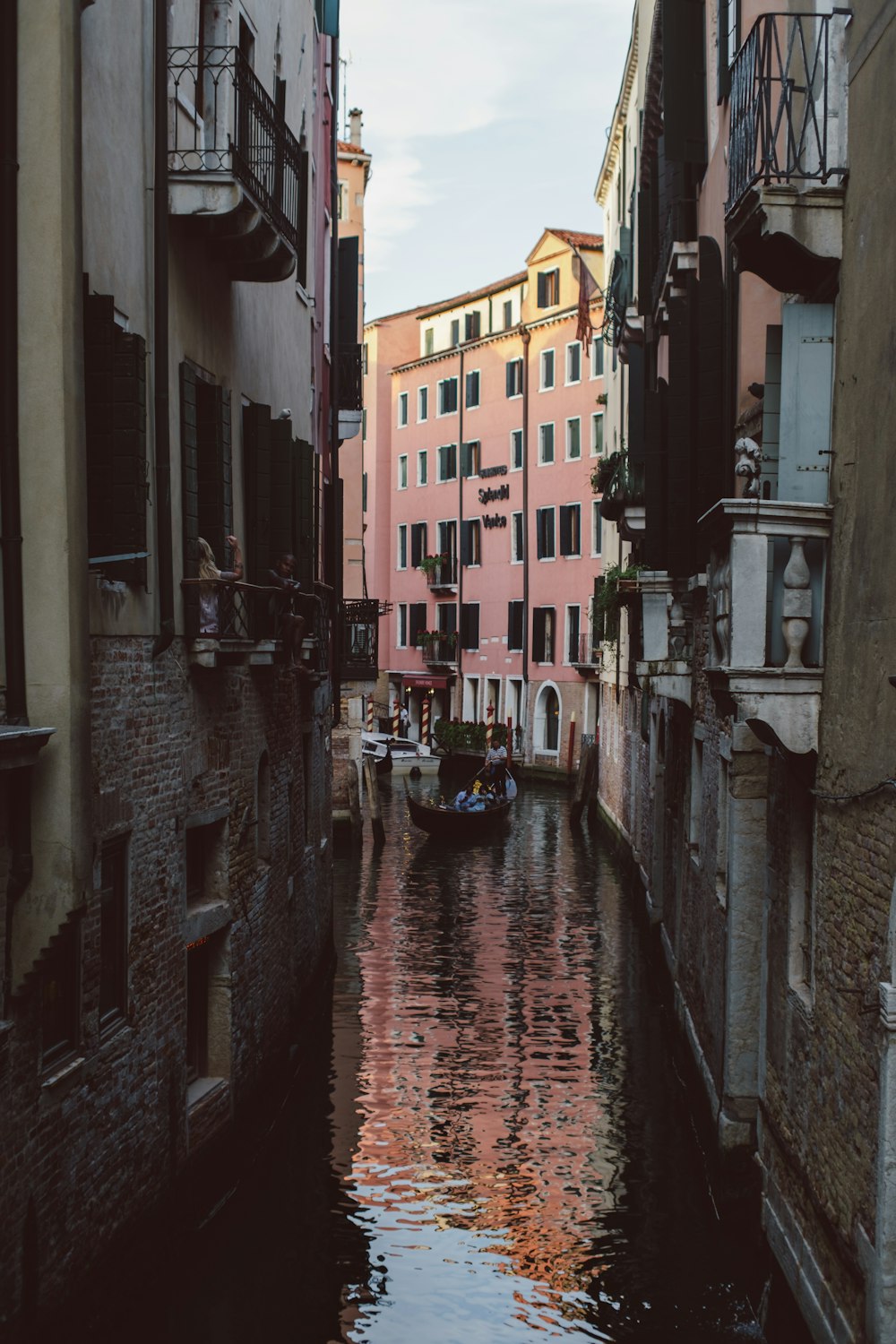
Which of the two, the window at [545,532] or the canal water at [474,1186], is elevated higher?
the window at [545,532]

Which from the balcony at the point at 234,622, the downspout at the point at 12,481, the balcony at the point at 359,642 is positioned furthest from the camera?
the balcony at the point at 359,642

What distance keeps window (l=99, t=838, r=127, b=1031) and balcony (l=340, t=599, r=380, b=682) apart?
1271 cm

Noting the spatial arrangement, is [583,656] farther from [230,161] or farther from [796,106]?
[796,106]

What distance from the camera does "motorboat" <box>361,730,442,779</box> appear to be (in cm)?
4016

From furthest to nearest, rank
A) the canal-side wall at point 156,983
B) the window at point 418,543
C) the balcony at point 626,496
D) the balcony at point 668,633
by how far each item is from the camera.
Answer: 1. the window at point 418,543
2. the balcony at point 626,496
3. the balcony at point 668,633
4. the canal-side wall at point 156,983

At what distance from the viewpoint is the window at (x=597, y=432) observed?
40.1m

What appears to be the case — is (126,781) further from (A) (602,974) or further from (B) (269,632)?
(A) (602,974)

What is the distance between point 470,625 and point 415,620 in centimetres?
326

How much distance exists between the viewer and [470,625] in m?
46.9

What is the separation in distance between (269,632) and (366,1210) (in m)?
3.89

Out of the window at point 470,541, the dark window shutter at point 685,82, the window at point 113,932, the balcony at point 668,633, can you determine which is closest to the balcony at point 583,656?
the window at point 470,541

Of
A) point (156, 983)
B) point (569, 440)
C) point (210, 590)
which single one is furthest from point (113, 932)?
point (569, 440)

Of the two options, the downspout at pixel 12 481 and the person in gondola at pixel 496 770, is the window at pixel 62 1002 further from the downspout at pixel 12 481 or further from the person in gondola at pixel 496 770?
the person in gondola at pixel 496 770

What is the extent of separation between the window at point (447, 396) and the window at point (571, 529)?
7.34 m
